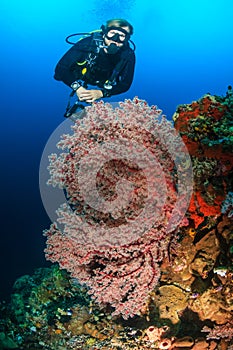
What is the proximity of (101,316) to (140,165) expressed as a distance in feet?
9.13

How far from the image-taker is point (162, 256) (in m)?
3.05

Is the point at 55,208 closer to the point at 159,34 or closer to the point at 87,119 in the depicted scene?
the point at 87,119

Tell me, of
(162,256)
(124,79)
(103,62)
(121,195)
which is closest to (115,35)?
(103,62)

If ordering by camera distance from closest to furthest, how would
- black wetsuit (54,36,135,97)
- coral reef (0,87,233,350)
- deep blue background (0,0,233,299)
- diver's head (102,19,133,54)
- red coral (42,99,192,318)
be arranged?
red coral (42,99,192,318), coral reef (0,87,233,350), diver's head (102,19,133,54), black wetsuit (54,36,135,97), deep blue background (0,0,233,299)

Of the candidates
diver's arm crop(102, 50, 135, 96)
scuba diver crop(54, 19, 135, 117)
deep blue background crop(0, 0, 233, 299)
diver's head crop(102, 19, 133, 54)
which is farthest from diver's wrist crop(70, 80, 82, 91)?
deep blue background crop(0, 0, 233, 299)

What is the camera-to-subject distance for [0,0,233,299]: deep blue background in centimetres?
2068

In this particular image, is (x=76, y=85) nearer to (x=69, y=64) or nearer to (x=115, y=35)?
(x=69, y=64)

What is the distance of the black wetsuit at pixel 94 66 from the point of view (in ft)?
18.2

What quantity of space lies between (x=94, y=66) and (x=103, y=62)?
224 mm

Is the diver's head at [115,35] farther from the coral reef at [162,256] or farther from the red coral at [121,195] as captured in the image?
the red coral at [121,195]

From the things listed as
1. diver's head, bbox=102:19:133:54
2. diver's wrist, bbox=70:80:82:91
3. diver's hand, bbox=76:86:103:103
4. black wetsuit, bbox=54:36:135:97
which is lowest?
diver's hand, bbox=76:86:103:103

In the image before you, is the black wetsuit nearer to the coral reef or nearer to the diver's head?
the diver's head

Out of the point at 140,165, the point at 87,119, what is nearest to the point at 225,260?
the point at 140,165

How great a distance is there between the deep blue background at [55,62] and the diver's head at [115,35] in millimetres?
11571
